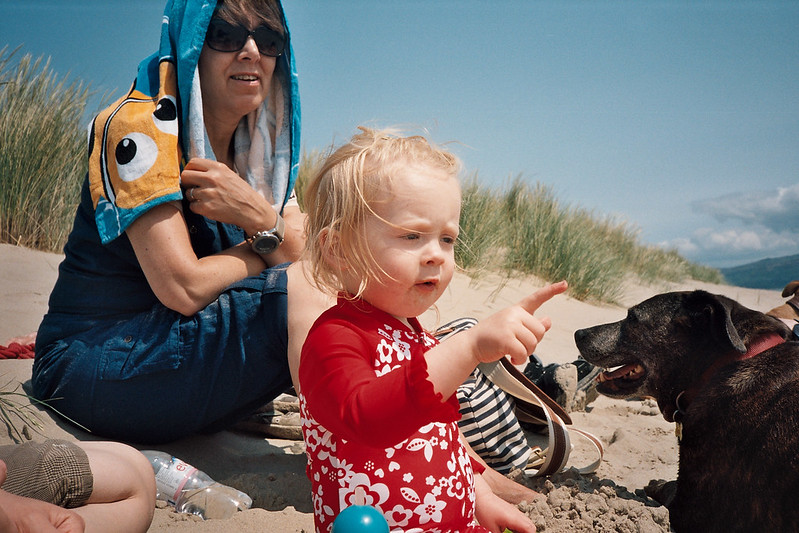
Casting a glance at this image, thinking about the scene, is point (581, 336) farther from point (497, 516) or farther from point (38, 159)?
point (38, 159)

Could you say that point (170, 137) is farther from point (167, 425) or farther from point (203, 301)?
point (167, 425)

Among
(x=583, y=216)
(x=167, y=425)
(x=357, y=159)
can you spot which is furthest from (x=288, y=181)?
(x=583, y=216)

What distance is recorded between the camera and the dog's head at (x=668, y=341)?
2.54 m

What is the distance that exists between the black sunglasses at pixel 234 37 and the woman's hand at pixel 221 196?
530 millimetres

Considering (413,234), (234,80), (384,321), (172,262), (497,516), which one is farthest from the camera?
(234,80)

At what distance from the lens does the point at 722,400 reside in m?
2.38

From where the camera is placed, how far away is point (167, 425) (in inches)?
108

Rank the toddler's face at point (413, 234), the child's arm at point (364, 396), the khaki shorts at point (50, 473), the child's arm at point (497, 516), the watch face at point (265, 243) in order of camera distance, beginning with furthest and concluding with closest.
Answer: the watch face at point (265, 243)
the child's arm at point (497, 516)
the khaki shorts at point (50, 473)
the toddler's face at point (413, 234)
the child's arm at point (364, 396)

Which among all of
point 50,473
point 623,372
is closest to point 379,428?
point 50,473

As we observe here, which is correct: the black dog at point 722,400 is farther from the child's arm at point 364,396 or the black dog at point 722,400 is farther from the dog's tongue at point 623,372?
the child's arm at point 364,396

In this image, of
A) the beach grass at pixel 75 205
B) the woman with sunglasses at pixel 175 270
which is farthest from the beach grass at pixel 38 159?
the woman with sunglasses at pixel 175 270

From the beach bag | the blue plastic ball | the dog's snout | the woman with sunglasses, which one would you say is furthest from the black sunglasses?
the blue plastic ball

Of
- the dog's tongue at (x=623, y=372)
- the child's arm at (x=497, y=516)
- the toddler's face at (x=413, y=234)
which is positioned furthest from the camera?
the dog's tongue at (x=623, y=372)

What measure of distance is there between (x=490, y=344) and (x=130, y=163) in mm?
1771
